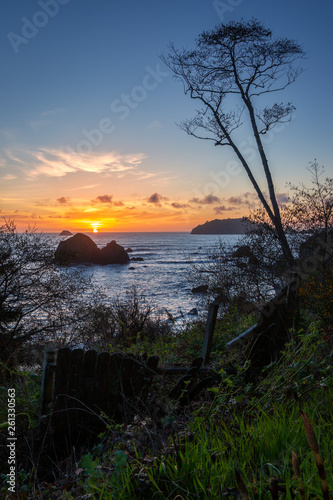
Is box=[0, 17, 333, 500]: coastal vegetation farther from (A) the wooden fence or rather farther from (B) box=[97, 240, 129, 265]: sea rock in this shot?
(B) box=[97, 240, 129, 265]: sea rock

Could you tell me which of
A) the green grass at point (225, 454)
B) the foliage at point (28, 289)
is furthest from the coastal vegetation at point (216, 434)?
the foliage at point (28, 289)

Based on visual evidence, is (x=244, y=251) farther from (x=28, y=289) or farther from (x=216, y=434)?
(x=216, y=434)

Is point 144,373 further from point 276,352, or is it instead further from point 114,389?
point 276,352

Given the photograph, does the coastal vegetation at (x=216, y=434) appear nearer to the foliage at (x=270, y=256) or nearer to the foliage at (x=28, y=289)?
the foliage at (x=270, y=256)

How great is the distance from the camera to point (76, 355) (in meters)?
4.34

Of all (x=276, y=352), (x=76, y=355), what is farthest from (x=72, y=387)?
(x=276, y=352)

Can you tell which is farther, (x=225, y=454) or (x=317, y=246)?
(x=317, y=246)

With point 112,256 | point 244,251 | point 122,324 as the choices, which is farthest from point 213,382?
point 112,256

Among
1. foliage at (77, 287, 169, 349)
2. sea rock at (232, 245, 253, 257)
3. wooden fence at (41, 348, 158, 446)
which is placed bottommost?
foliage at (77, 287, 169, 349)

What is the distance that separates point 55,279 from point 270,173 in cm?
1043

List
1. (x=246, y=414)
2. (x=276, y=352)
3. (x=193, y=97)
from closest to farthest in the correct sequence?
(x=246, y=414) → (x=276, y=352) → (x=193, y=97)

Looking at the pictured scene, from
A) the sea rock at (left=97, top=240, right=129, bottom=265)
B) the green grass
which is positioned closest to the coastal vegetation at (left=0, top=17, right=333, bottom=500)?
the green grass

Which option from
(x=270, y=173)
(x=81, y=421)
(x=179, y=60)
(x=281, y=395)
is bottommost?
(x=81, y=421)

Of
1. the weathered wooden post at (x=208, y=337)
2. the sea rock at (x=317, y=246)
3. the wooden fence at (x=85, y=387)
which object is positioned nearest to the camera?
the wooden fence at (x=85, y=387)
